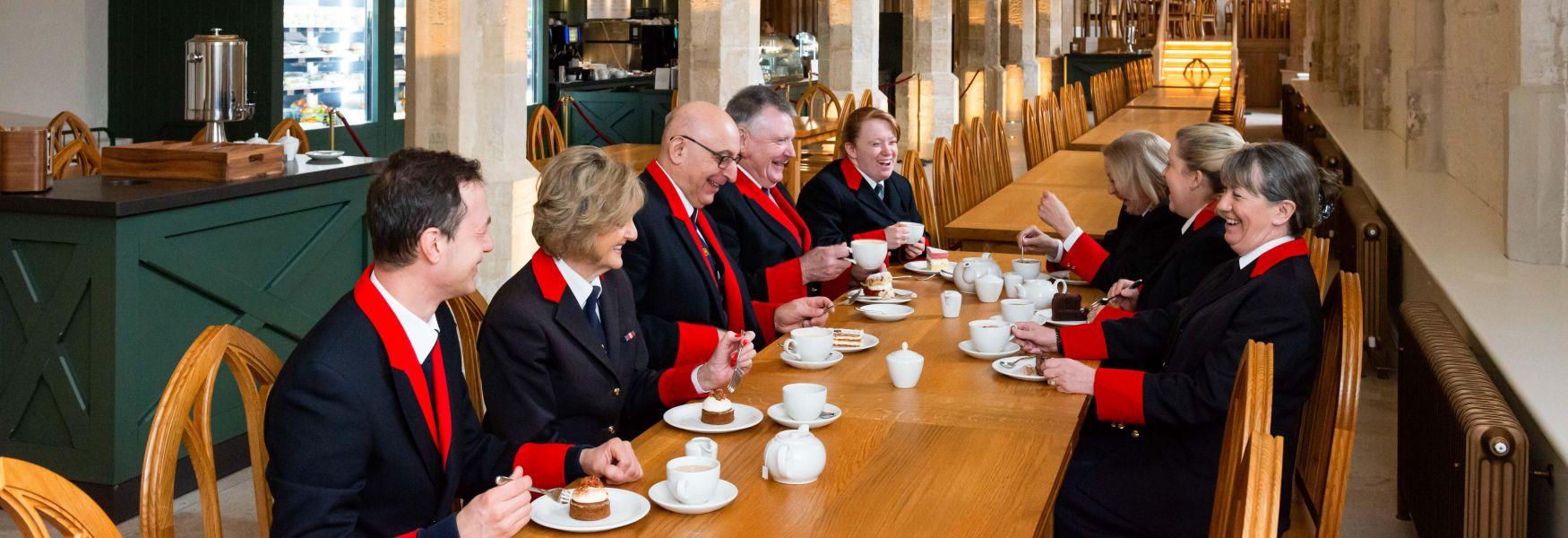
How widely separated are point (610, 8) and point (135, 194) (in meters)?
9.59

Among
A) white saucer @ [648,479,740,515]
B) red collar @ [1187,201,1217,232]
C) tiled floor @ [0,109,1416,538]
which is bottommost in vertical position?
tiled floor @ [0,109,1416,538]

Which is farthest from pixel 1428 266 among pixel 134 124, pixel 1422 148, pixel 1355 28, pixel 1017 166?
pixel 1017 166

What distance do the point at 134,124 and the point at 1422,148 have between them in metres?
8.27

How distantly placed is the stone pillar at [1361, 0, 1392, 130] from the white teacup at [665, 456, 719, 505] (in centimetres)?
898

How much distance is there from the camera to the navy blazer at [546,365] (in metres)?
2.61

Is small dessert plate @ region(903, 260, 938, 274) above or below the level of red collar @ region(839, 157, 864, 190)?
below

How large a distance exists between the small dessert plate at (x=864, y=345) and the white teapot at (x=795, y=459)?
962mm

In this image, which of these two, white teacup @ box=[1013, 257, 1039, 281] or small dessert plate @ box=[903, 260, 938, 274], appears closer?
white teacup @ box=[1013, 257, 1039, 281]

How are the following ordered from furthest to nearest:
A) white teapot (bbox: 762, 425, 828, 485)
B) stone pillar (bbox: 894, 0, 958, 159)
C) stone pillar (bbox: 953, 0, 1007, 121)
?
stone pillar (bbox: 953, 0, 1007, 121), stone pillar (bbox: 894, 0, 958, 159), white teapot (bbox: 762, 425, 828, 485)

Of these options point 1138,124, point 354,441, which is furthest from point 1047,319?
point 1138,124

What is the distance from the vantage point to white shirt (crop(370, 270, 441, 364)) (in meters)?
2.06

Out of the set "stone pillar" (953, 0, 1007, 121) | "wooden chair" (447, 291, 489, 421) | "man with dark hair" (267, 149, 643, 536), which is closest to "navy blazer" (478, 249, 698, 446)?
"wooden chair" (447, 291, 489, 421)

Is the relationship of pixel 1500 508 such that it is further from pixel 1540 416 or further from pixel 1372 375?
pixel 1372 375

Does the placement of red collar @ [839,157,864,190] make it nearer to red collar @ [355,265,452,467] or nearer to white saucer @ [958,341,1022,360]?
white saucer @ [958,341,1022,360]
